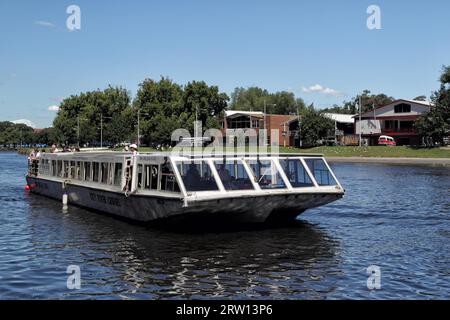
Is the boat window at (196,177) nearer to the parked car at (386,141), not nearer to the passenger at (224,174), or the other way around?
the passenger at (224,174)

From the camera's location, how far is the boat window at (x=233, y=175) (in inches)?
822

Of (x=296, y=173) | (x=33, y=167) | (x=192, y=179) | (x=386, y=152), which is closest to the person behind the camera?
(x=192, y=179)

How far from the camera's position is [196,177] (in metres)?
20.5

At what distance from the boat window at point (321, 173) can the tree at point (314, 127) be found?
298 feet

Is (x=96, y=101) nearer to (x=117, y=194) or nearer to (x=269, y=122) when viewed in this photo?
(x=269, y=122)

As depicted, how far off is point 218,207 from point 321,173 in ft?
17.4

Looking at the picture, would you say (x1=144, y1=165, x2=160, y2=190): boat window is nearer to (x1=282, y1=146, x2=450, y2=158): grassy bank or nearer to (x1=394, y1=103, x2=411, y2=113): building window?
(x1=282, y1=146, x2=450, y2=158): grassy bank

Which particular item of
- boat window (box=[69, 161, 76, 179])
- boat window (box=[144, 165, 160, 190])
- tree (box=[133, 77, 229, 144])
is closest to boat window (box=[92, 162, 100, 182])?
boat window (box=[69, 161, 76, 179])

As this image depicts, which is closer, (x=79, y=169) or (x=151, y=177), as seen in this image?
(x=151, y=177)

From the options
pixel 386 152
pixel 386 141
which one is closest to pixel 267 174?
pixel 386 152

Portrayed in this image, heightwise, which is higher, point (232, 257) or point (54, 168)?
point (54, 168)

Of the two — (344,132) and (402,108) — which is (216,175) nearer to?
(402,108)

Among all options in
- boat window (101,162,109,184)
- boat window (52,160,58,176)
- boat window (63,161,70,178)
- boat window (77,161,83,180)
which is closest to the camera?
boat window (101,162,109,184)

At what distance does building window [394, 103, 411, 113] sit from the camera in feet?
354
